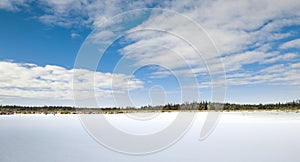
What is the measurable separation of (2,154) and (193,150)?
14.3 feet

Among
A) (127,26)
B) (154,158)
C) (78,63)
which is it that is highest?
(127,26)

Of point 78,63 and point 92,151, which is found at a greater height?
point 78,63

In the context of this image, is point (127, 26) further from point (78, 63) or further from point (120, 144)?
point (120, 144)

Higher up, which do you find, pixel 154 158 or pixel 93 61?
pixel 93 61

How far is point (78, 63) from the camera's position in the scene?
896cm

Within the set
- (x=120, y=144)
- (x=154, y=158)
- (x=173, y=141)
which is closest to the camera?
(x=154, y=158)

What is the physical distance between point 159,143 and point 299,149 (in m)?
3.54

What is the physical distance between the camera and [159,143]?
25.2 ft

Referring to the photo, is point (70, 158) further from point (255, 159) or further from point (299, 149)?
point (299, 149)

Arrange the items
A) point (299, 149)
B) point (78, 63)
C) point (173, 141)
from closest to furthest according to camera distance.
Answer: point (299, 149), point (173, 141), point (78, 63)

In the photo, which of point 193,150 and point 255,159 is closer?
point 255,159

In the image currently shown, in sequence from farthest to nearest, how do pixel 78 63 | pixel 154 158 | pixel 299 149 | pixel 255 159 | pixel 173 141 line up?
pixel 78 63 < pixel 173 141 < pixel 299 149 < pixel 154 158 < pixel 255 159

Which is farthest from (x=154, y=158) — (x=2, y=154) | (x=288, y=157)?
(x=2, y=154)

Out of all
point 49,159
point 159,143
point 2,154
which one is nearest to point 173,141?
point 159,143
